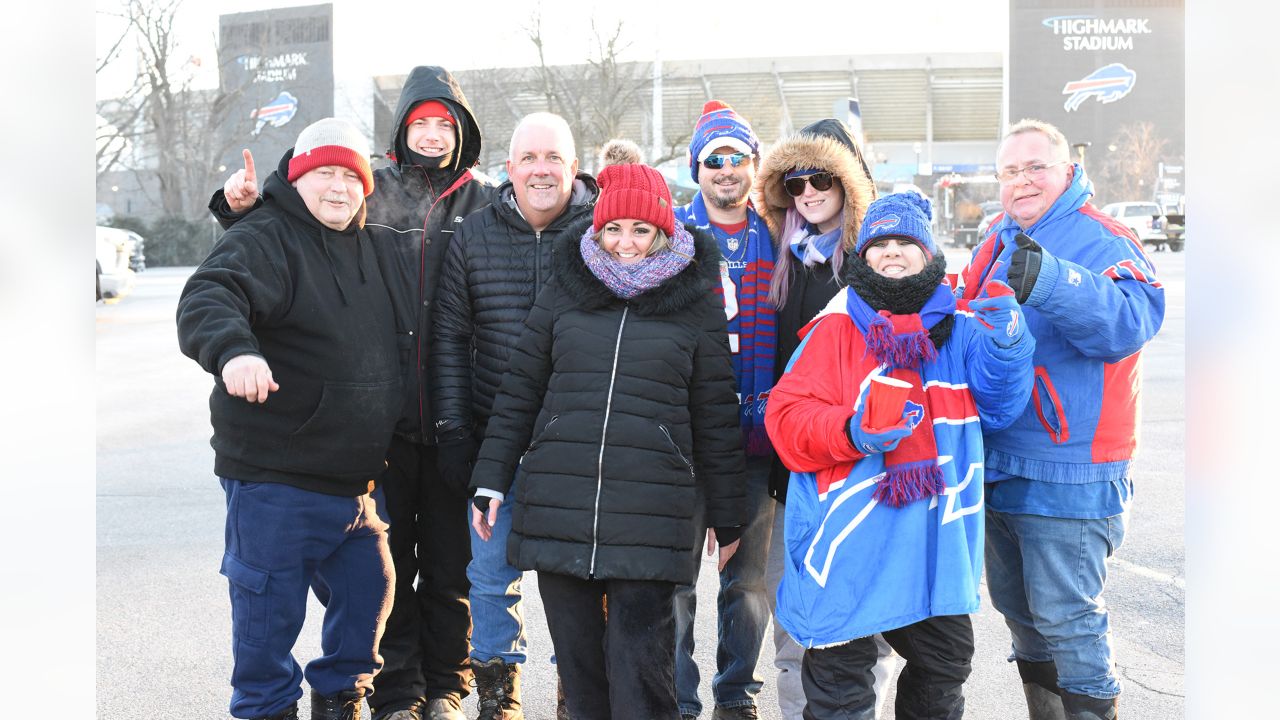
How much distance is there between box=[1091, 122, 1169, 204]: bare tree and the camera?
153 ft

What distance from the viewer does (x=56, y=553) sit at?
3.41 ft

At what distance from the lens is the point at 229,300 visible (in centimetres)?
294

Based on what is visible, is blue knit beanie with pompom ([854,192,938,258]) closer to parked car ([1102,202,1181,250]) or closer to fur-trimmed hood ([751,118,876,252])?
Result: fur-trimmed hood ([751,118,876,252])

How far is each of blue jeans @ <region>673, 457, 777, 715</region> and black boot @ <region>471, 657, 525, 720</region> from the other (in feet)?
1.99

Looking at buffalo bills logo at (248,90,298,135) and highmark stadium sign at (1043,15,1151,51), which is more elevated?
highmark stadium sign at (1043,15,1151,51)

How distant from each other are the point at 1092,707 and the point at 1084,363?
3.27ft

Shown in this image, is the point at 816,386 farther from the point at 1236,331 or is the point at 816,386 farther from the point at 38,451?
the point at 38,451

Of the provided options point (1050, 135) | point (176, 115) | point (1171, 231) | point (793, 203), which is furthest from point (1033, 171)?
point (176, 115)

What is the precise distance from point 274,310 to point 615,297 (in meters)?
1.06

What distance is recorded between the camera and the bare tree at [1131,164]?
46531mm

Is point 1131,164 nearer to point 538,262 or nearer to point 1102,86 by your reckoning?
point 1102,86

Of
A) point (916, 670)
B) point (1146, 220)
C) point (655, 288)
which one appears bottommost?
point (916, 670)

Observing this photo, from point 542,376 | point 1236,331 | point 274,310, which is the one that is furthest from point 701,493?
point 1236,331

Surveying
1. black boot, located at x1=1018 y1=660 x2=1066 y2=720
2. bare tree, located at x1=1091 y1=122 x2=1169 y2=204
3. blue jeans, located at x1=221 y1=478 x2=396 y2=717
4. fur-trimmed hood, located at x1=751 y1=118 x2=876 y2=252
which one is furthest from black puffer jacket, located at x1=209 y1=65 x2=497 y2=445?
bare tree, located at x1=1091 y1=122 x2=1169 y2=204
